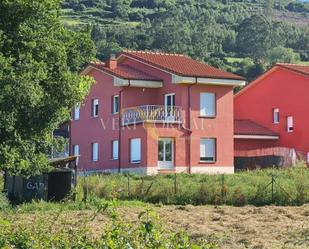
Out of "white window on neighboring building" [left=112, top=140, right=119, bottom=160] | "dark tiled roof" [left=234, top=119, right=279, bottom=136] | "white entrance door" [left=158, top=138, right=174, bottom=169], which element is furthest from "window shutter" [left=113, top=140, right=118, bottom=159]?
"dark tiled roof" [left=234, top=119, right=279, bottom=136]

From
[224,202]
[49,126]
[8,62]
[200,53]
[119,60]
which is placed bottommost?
[224,202]

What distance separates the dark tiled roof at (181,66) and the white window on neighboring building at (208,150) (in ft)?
13.1

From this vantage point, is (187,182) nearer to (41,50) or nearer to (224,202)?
(224,202)

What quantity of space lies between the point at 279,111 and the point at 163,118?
39.6ft

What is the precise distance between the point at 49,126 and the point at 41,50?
241 cm

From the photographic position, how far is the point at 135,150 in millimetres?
47156

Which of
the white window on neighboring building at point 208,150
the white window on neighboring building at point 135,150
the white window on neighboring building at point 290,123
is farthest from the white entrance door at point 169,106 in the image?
the white window on neighboring building at point 290,123

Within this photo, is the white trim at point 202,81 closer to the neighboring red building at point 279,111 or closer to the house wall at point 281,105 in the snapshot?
the neighboring red building at point 279,111

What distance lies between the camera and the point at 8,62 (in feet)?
73.2

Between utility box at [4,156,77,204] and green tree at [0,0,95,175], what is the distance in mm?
6556

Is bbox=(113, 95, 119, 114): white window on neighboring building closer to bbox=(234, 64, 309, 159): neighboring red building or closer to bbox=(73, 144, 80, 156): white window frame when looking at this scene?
bbox=(73, 144, 80, 156): white window frame

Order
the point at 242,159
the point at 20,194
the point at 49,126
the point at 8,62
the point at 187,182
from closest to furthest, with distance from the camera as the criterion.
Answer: the point at 8,62, the point at 49,126, the point at 20,194, the point at 187,182, the point at 242,159

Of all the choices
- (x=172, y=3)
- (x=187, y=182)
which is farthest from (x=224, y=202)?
(x=172, y=3)

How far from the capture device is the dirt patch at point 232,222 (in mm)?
17894
